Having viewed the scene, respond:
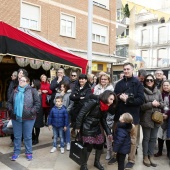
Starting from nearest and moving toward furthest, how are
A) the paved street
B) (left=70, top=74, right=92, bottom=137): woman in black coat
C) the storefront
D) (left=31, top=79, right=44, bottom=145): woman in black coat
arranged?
1. the paved street
2. (left=70, top=74, right=92, bottom=137): woman in black coat
3. (left=31, top=79, right=44, bottom=145): woman in black coat
4. the storefront

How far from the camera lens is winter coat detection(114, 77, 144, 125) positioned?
405cm

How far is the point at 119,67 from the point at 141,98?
19684mm

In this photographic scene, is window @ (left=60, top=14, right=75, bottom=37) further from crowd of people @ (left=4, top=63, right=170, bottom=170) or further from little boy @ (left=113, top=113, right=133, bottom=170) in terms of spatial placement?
little boy @ (left=113, top=113, right=133, bottom=170)

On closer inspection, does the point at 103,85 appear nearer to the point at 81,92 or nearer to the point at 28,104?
the point at 81,92

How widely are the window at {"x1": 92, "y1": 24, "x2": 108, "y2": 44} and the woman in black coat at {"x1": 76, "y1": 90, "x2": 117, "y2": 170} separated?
1316 cm

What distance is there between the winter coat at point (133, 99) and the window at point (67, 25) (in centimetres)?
1081

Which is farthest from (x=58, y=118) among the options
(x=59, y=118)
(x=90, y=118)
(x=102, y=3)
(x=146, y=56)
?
(x=146, y=56)

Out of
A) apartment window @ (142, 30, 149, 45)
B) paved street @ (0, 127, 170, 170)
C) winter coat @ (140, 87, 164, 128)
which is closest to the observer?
paved street @ (0, 127, 170, 170)

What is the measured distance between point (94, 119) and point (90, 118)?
69 millimetres

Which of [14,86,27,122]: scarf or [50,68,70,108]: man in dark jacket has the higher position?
[50,68,70,108]: man in dark jacket

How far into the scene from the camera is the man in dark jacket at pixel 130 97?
4.04 metres

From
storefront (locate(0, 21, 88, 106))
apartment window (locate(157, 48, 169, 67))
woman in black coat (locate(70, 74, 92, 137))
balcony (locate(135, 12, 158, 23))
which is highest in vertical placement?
balcony (locate(135, 12, 158, 23))

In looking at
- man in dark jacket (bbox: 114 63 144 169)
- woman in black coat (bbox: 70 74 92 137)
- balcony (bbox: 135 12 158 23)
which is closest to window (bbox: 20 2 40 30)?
woman in black coat (bbox: 70 74 92 137)

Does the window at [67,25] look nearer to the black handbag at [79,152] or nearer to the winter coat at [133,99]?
the winter coat at [133,99]
